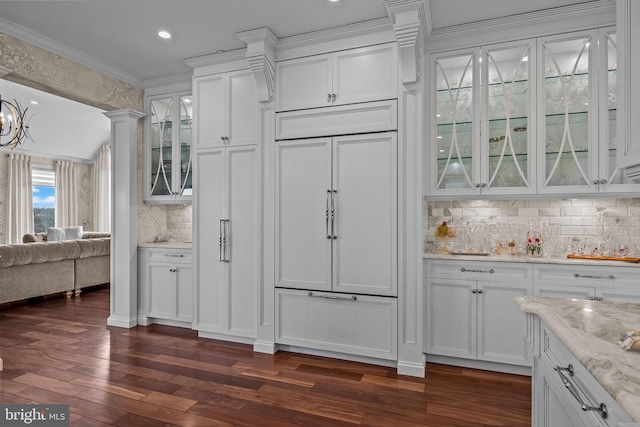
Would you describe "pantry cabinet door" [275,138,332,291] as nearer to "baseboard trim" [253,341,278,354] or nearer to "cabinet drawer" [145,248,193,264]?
"baseboard trim" [253,341,278,354]

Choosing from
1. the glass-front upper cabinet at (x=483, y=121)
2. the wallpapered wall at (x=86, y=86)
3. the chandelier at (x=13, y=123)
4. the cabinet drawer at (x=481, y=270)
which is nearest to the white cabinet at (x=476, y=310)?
the cabinet drawer at (x=481, y=270)

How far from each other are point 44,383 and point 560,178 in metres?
4.15

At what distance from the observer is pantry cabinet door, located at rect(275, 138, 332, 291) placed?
3.10 metres

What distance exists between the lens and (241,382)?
272 centimetres

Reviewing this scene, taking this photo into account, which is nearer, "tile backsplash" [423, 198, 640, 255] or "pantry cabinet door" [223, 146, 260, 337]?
"tile backsplash" [423, 198, 640, 255]

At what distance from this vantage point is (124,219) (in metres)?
4.12

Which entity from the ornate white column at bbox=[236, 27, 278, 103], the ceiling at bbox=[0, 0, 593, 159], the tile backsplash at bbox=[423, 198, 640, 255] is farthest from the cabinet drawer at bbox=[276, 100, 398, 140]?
the tile backsplash at bbox=[423, 198, 640, 255]

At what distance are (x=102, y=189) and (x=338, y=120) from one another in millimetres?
8588

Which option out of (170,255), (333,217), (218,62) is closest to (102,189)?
(170,255)

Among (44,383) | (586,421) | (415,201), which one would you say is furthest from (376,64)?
(44,383)

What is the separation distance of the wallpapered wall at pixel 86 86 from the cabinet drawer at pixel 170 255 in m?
0.28

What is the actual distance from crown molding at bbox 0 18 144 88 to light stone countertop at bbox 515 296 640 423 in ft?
13.4

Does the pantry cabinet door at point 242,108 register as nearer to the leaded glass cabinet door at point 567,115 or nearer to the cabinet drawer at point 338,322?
the cabinet drawer at point 338,322

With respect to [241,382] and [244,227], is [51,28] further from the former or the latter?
[241,382]
